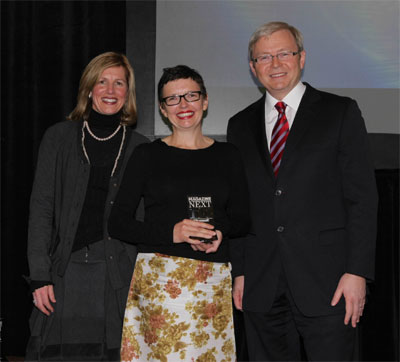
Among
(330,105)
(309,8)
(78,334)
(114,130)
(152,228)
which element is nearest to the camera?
(152,228)

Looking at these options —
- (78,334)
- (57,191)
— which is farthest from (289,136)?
(78,334)

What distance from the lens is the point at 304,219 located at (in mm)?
1976

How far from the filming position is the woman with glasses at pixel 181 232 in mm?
1867

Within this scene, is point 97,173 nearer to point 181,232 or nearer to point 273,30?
point 181,232

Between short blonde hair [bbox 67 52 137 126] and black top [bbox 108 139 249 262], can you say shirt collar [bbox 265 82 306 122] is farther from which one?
short blonde hair [bbox 67 52 137 126]

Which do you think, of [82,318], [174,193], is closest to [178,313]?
[174,193]

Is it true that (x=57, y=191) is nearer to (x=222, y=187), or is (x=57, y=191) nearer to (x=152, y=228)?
(x=152, y=228)

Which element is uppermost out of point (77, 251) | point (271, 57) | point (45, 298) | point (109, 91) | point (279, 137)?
point (271, 57)

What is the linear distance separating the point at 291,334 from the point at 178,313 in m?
0.55

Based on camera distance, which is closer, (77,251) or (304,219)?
(304,219)

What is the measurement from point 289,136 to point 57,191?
1.07 meters

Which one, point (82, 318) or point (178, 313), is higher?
point (178, 313)

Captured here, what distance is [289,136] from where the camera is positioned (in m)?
2.02

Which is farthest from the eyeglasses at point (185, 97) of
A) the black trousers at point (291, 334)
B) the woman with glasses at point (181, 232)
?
the black trousers at point (291, 334)
